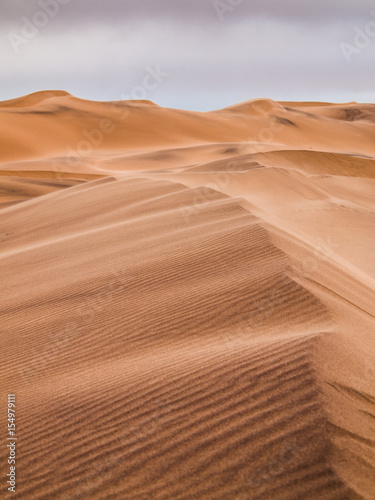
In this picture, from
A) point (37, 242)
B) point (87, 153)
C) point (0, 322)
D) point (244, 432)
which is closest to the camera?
point (244, 432)

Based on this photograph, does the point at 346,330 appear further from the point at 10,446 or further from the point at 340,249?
the point at 340,249

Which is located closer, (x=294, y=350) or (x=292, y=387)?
(x=292, y=387)

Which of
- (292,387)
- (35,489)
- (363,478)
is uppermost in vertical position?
(292,387)

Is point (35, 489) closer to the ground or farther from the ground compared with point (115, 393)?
closer to the ground

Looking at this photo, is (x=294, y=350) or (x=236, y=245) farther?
(x=236, y=245)

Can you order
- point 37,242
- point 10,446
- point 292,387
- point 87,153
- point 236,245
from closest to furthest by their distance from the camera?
point 292,387 < point 10,446 < point 236,245 < point 37,242 < point 87,153

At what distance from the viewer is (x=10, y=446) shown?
125 inches

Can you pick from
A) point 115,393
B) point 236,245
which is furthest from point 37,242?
point 115,393

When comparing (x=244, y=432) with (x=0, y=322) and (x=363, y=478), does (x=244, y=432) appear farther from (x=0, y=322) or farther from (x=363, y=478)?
(x=0, y=322)

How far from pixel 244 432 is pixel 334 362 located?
0.78m

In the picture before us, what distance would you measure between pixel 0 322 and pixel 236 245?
261cm

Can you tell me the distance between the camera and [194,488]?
2553mm

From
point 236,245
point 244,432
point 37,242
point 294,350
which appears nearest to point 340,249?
point 236,245

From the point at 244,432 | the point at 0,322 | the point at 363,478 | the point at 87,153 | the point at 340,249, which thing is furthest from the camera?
the point at 87,153
